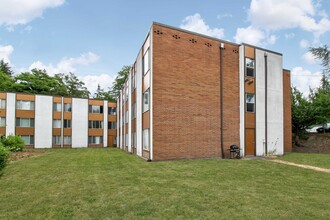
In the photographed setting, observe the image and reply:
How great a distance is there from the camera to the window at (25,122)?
114ft

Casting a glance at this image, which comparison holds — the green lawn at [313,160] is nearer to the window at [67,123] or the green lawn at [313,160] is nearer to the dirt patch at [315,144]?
the dirt patch at [315,144]

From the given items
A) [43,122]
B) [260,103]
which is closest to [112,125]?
[43,122]

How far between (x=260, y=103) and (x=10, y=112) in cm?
3377

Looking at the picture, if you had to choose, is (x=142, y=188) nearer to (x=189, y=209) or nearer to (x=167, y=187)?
(x=167, y=187)

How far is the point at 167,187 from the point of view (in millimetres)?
7809

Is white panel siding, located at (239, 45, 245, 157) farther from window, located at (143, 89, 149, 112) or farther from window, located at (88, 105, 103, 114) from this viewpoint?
window, located at (88, 105, 103, 114)

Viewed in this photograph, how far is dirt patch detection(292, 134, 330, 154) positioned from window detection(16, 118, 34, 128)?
3543 centimetres

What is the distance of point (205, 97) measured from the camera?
1656 cm

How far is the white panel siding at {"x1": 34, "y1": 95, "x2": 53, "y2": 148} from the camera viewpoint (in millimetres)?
35612

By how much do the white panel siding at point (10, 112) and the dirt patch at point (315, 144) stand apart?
1458 inches

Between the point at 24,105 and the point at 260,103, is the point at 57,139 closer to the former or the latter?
the point at 24,105

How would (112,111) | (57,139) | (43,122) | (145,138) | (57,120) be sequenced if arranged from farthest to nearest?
(112,111) < (57,120) < (57,139) < (43,122) < (145,138)

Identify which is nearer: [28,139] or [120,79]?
[28,139]

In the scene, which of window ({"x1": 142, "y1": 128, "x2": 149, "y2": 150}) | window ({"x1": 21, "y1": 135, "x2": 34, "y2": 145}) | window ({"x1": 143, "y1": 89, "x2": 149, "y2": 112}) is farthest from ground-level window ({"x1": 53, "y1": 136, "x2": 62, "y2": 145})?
window ({"x1": 143, "y1": 89, "x2": 149, "y2": 112})
